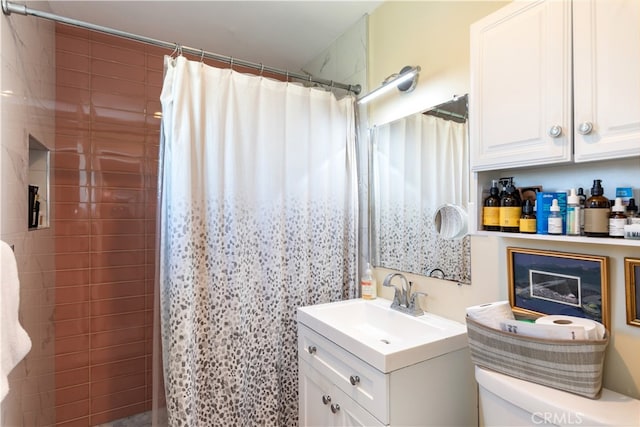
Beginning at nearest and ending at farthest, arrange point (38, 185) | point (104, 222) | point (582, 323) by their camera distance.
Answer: point (582, 323) < point (38, 185) < point (104, 222)

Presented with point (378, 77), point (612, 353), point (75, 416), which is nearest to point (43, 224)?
point (75, 416)

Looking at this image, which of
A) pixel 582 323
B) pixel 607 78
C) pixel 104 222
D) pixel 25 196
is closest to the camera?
pixel 607 78

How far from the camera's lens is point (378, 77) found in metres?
1.93

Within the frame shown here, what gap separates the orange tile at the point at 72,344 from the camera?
80.4 inches

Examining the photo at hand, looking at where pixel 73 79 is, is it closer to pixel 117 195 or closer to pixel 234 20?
pixel 117 195

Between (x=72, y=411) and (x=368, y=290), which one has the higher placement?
(x=368, y=290)

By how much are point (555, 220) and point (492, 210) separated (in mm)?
196

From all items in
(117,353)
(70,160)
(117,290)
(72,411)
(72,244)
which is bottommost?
(72,411)

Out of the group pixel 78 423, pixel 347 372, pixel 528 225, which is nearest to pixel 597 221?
pixel 528 225

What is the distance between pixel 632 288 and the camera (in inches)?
36.3

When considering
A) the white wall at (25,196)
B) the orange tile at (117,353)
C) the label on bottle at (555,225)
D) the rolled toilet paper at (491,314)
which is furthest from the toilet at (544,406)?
the orange tile at (117,353)

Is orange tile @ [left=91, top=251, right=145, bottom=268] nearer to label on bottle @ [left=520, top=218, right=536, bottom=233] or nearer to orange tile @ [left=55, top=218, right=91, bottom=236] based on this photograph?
orange tile @ [left=55, top=218, right=91, bottom=236]

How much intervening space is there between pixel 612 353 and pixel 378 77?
5.39 feet

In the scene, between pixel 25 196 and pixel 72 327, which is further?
pixel 72 327
